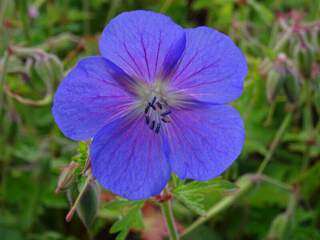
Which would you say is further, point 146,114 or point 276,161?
point 276,161

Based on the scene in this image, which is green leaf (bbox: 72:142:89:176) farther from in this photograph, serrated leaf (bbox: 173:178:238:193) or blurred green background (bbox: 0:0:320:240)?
blurred green background (bbox: 0:0:320:240)

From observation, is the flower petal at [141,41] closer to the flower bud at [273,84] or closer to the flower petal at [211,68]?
the flower petal at [211,68]

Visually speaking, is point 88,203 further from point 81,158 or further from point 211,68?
point 211,68

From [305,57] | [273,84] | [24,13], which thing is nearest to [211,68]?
[273,84]

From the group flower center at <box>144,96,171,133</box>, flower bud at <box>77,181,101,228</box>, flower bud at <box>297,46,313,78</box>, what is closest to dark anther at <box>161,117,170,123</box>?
flower center at <box>144,96,171,133</box>

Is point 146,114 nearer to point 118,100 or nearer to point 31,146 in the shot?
point 118,100

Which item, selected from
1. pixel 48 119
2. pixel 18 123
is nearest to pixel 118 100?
pixel 18 123
